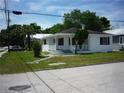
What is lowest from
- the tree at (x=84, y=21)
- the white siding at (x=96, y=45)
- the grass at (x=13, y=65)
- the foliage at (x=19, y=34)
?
the grass at (x=13, y=65)

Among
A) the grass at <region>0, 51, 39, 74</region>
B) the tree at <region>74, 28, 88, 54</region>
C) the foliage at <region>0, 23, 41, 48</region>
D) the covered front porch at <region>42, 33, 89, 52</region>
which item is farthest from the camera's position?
the foliage at <region>0, 23, 41, 48</region>

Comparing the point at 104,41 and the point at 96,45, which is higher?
the point at 104,41

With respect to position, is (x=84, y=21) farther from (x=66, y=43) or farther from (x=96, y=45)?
(x=66, y=43)

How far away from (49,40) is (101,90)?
34.2 m

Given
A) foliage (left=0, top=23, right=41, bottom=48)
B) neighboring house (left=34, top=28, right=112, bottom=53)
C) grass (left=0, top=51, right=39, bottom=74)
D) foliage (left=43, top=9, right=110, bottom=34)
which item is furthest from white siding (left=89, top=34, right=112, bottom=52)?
foliage (left=43, top=9, right=110, bottom=34)

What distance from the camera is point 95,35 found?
37219 mm

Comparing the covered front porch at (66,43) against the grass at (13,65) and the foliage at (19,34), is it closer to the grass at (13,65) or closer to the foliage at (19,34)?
the grass at (13,65)

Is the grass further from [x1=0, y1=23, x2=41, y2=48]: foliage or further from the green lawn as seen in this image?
[x1=0, y1=23, x2=41, y2=48]: foliage

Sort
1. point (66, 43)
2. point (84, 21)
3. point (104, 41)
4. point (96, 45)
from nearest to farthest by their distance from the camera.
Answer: point (66, 43), point (96, 45), point (104, 41), point (84, 21)

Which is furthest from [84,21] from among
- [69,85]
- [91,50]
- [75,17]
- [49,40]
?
[69,85]

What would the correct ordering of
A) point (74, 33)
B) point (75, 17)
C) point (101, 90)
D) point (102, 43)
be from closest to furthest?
point (101, 90), point (74, 33), point (102, 43), point (75, 17)

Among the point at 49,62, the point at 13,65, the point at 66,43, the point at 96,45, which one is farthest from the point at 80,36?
the point at 13,65

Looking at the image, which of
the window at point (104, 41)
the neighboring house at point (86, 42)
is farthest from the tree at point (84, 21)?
the neighboring house at point (86, 42)

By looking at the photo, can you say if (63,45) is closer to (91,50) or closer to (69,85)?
(91,50)
